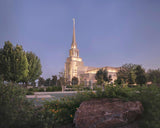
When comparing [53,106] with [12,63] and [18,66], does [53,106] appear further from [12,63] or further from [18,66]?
[12,63]

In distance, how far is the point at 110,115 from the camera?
4090 millimetres

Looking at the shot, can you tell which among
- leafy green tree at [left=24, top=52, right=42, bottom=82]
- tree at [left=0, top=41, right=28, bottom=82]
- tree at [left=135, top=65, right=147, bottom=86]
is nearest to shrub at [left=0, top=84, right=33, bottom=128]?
tree at [left=0, top=41, right=28, bottom=82]

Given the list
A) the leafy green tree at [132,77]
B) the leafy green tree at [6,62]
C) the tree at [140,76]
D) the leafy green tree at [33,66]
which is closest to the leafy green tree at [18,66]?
the leafy green tree at [6,62]

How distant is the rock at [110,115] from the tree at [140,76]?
125ft

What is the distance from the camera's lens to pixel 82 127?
4234 mm

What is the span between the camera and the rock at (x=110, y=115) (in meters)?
4.04

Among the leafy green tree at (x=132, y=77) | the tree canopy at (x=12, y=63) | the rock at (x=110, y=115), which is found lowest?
the rock at (x=110, y=115)

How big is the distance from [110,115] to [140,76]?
130ft

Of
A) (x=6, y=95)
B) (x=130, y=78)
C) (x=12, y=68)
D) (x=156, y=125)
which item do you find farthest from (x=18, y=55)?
(x=130, y=78)

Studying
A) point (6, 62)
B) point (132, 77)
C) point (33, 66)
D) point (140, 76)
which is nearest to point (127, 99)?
point (6, 62)

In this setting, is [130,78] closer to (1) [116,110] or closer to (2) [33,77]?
(2) [33,77]

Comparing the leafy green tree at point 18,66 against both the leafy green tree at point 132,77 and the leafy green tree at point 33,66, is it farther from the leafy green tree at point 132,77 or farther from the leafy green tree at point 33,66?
the leafy green tree at point 132,77

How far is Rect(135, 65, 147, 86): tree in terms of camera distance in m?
39.0

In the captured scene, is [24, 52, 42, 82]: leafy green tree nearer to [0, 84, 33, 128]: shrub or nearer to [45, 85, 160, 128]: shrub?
[45, 85, 160, 128]: shrub
